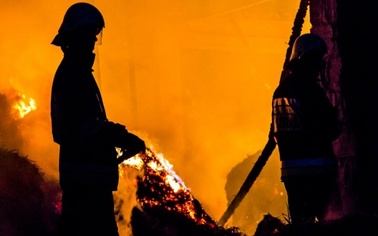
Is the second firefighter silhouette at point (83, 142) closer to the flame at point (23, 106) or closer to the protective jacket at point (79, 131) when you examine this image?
the protective jacket at point (79, 131)

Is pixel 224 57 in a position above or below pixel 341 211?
above

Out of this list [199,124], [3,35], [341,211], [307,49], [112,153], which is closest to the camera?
[112,153]

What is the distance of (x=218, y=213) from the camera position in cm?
1302

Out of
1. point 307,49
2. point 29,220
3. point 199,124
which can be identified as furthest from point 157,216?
point 199,124

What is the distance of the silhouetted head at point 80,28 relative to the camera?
5.29 meters

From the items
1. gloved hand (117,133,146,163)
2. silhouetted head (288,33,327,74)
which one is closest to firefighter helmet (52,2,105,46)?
gloved hand (117,133,146,163)

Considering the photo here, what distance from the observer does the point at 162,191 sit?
7.83m

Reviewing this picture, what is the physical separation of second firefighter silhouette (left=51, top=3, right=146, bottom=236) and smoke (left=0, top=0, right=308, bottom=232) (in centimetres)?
396

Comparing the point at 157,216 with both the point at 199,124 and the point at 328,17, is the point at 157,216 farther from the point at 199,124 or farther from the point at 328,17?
the point at 199,124

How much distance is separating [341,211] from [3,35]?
492 centimetres

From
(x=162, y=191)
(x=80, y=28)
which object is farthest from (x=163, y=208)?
(x=80, y=28)

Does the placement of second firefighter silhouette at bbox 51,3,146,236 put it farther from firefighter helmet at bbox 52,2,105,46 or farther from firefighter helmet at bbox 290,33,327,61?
firefighter helmet at bbox 290,33,327,61

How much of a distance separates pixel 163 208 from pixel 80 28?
110 inches

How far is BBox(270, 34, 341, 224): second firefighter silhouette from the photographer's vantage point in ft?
21.8
